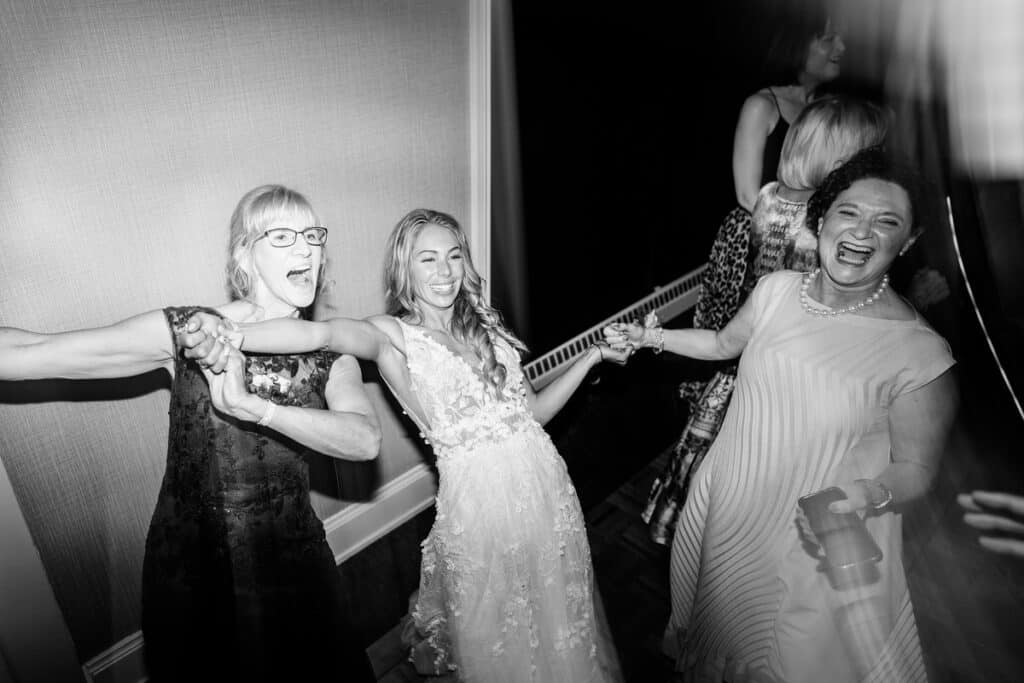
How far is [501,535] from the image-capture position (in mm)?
1739

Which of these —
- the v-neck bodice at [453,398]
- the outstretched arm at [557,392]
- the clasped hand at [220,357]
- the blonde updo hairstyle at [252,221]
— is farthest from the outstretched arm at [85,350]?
the outstretched arm at [557,392]

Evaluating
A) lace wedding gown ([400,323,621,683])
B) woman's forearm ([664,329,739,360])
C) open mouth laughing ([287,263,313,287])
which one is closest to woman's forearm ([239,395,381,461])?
lace wedding gown ([400,323,621,683])

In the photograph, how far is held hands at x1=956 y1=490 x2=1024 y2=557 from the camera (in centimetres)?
106

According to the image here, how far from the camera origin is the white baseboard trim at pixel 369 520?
2084 mm

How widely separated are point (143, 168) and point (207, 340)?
2.34ft

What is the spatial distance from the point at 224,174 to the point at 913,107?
1.75m

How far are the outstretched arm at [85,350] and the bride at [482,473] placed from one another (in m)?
0.49

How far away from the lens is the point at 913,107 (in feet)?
3.39

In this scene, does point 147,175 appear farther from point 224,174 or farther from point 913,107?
point 913,107

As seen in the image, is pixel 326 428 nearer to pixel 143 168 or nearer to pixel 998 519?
pixel 143 168

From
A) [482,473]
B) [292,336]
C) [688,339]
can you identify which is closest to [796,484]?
[688,339]

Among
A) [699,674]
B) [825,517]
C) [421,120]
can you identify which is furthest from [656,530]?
[421,120]

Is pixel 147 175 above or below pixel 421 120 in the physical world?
below

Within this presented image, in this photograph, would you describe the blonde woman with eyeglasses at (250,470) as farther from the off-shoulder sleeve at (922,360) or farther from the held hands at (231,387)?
the off-shoulder sleeve at (922,360)
